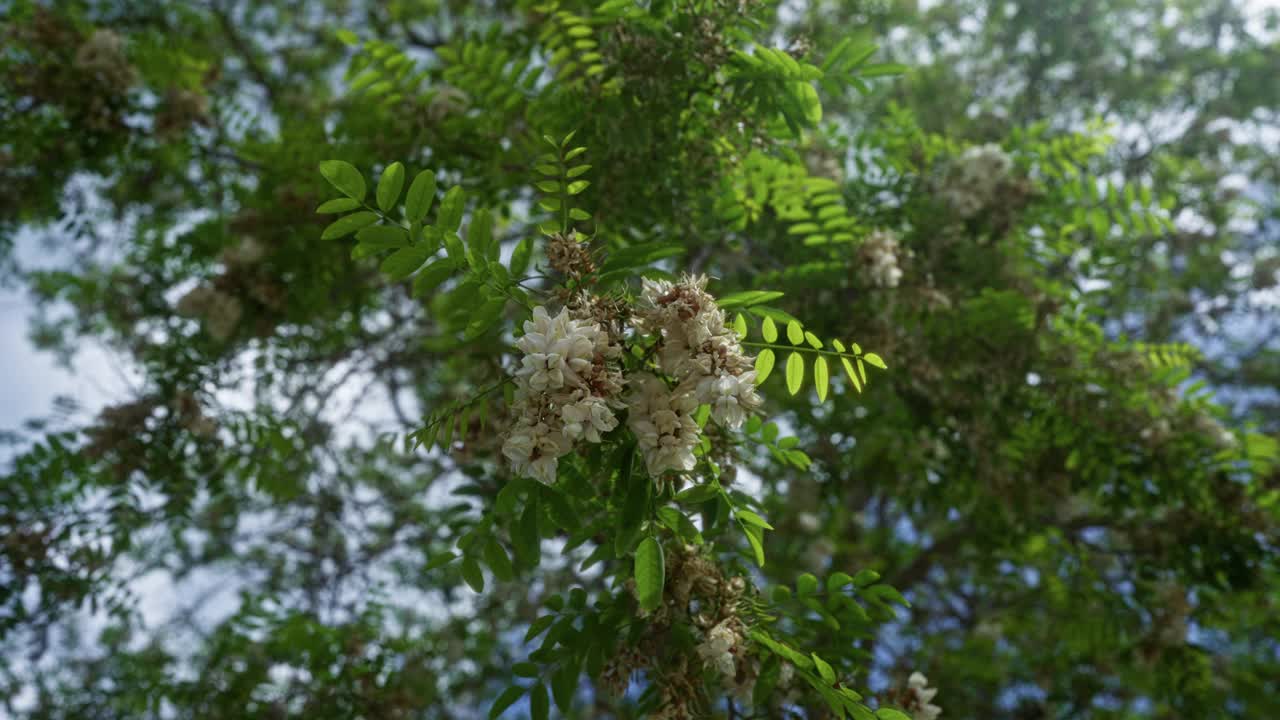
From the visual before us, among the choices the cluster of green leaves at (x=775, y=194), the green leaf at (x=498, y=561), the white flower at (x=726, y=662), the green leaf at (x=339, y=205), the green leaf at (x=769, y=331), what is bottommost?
the white flower at (x=726, y=662)

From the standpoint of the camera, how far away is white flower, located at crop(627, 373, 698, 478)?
154cm

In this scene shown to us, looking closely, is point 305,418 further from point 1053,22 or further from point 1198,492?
point 1053,22

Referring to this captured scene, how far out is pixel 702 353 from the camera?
154cm

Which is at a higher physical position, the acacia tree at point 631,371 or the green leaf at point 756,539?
the acacia tree at point 631,371

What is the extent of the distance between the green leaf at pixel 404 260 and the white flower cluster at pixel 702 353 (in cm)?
48

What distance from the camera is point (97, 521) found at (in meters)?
3.20

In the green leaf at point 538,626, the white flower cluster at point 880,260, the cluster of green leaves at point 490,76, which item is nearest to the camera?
the green leaf at point 538,626

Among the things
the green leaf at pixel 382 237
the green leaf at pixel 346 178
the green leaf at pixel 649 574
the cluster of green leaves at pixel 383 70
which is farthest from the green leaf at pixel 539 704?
the cluster of green leaves at pixel 383 70

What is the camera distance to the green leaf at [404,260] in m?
1.65

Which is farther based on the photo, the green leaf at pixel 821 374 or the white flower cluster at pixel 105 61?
the white flower cluster at pixel 105 61

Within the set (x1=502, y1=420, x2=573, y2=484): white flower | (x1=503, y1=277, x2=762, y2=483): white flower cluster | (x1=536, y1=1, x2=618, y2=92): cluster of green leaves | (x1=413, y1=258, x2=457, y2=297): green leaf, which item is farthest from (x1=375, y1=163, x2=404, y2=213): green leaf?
(x1=536, y1=1, x2=618, y2=92): cluster of green leaves

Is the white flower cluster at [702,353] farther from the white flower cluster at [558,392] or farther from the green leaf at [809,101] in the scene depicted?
the green leaf at [809,101]

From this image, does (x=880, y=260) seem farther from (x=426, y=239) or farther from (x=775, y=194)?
(x=426, y=239)

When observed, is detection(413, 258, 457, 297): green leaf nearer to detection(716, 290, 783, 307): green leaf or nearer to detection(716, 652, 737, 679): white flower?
detection(716, 290, 783, 307): green leaf
